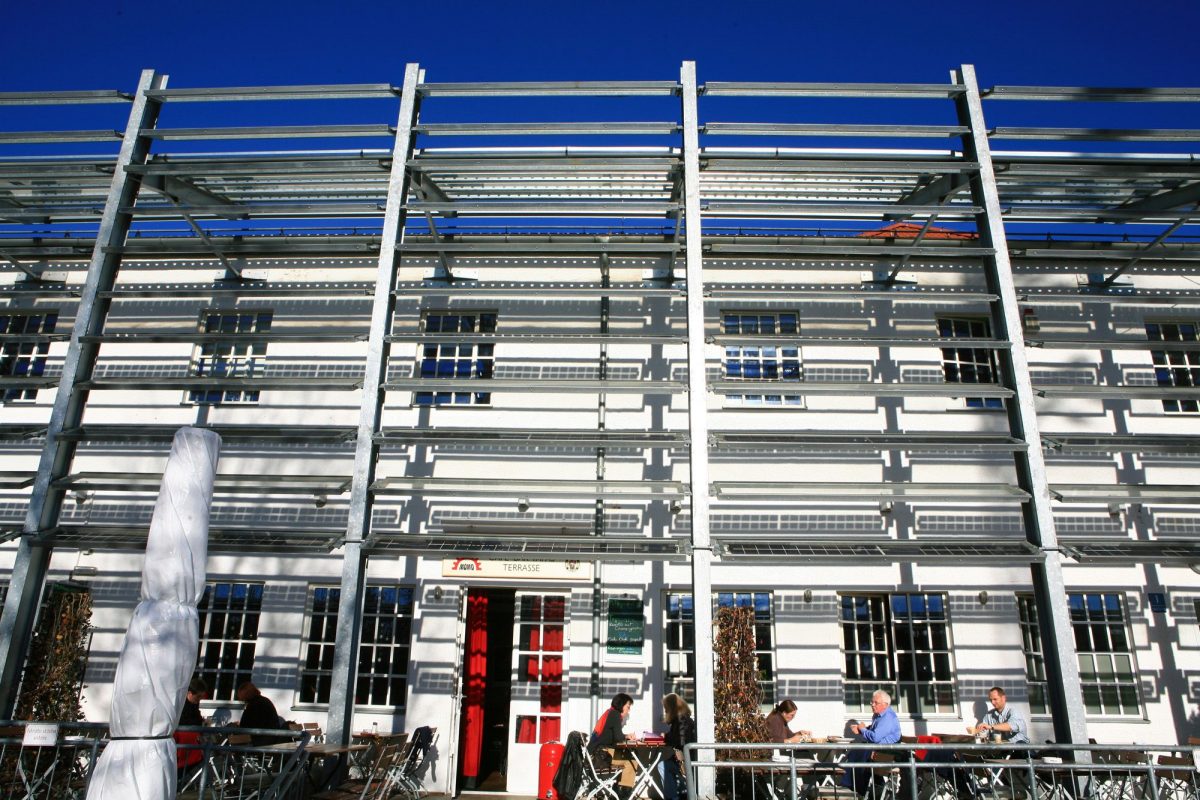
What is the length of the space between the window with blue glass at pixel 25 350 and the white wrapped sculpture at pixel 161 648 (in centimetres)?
950

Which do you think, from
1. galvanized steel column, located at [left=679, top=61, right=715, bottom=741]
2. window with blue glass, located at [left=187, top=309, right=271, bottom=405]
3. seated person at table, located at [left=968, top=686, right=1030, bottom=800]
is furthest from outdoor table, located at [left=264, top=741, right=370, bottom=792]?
seated person at table, located at [left=968, top=686, right=1030, bottom=800]

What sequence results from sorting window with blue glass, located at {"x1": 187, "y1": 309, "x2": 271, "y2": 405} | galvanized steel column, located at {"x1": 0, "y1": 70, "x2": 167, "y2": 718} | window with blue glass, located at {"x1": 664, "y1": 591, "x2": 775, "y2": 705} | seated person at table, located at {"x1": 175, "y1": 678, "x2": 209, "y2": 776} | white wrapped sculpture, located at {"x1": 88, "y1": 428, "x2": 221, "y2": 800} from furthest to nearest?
window with blue glass, located at {"x1": 187, "y1": 309, "x2": 271, "y2": 405}, window with blue glass, located at {"x1": 664, "y1": 591, "x2": 775, "y2": 705}, galvanized steel column, located at {"x1": 0, "y1": 70, "x2": 167, "y2": 718}, seated person at table, located at {"x1": 175, "y1": 678, "x2": 209, "y2": 776}, white wrapped sculpture, located at {"x1": 88, "y1": 428, "x2": 221, "y2": 800}

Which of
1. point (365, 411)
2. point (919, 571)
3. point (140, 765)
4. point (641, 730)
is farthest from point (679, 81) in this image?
point (140, 765)

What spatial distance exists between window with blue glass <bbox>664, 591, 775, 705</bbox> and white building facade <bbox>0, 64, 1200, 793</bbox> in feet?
0.14

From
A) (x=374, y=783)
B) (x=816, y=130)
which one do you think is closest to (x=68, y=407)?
(x=374, y=783)

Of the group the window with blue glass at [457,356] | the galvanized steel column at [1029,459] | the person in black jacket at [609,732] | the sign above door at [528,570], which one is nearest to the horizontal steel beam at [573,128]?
the window with blue glass at [457,356]

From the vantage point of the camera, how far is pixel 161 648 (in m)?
5.61

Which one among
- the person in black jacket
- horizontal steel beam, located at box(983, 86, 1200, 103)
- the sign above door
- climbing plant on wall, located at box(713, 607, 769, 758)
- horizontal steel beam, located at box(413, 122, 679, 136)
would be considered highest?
horizontal steel beam, located at box(983, 86, 1200, 103)

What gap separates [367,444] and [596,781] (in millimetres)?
4758

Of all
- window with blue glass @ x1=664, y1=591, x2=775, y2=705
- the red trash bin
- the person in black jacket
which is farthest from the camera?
window with blue glass @ x1=664, y1=591, x2=775, y2=705

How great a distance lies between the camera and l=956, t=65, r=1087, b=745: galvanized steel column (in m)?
8.72

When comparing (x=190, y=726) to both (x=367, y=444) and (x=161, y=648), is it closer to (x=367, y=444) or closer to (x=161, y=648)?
→ (x=161, y=648)

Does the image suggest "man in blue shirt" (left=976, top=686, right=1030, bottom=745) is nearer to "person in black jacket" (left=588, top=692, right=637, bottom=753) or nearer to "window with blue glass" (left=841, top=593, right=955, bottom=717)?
"window with blue glass" (left=841, top=593, right=955, bottom=717)

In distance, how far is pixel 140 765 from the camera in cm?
537
